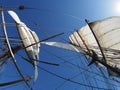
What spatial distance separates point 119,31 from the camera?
1686 cm

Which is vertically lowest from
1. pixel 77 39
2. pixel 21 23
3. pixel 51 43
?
pixel 77 39

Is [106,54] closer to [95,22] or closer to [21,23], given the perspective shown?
[95,22]

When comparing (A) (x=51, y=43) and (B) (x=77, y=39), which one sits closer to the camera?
(A) (x=51, y=43)

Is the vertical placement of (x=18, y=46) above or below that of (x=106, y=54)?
above

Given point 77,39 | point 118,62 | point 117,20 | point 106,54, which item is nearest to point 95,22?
point 117,20

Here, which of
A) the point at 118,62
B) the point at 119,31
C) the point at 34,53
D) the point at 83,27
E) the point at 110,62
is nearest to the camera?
Result: the point at 118,62

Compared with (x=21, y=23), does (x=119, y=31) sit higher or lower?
lower

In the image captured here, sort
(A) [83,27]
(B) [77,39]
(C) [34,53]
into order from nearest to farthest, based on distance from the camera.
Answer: (C) [34,53] < (A) [83,27] < (B) [77,39]

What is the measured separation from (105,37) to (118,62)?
416 cm

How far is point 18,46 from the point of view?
16.1 metres

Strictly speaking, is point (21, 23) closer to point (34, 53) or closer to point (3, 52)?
point (34, 53)

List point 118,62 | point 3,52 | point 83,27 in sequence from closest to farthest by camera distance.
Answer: point 118,62
point 3,52
point 83,27

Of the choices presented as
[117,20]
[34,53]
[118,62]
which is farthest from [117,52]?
[34,53]

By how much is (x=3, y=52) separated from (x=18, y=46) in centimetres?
101
